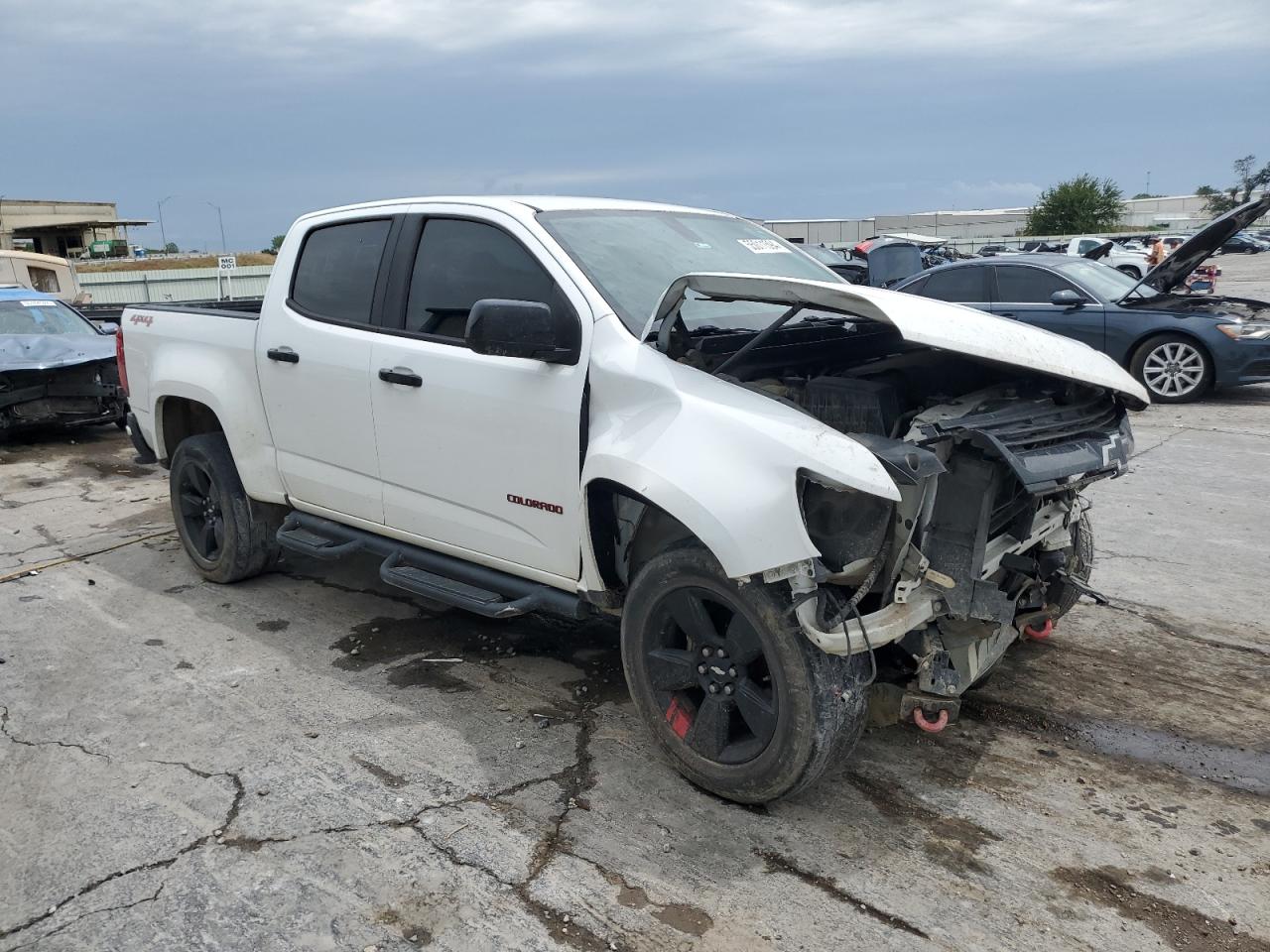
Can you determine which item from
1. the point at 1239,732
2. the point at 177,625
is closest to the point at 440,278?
the point at 177,625

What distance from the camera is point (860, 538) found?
10.1 ft

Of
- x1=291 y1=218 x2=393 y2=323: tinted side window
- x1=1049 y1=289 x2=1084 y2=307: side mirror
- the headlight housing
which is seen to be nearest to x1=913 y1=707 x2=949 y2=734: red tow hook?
x1=291 y1=218 x2=393 y2=323: tinted side window

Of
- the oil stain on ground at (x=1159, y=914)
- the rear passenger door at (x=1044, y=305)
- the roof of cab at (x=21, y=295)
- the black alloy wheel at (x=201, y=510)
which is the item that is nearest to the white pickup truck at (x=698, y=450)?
the oil stain on ground at (x=1159, y=914)

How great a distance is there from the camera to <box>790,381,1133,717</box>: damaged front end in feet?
9.96

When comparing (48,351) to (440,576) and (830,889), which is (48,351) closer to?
(440,576)

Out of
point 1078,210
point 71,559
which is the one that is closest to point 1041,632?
point 71,559

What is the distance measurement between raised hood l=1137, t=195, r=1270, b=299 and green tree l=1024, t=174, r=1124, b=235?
2379 inches

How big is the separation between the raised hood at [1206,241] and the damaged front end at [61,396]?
30.2 feet

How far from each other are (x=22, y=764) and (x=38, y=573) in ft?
8.99

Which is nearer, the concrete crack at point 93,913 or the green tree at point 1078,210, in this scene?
the concrete crack at point 93,913

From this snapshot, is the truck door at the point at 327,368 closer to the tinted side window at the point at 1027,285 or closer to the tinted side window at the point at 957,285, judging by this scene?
the tinted side window at the point at 957,285

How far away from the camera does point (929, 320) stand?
3.15 m

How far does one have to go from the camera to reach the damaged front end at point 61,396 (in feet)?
32.8

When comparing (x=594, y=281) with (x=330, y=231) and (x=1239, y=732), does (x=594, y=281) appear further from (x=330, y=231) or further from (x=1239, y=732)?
(x=1239, y=732)
